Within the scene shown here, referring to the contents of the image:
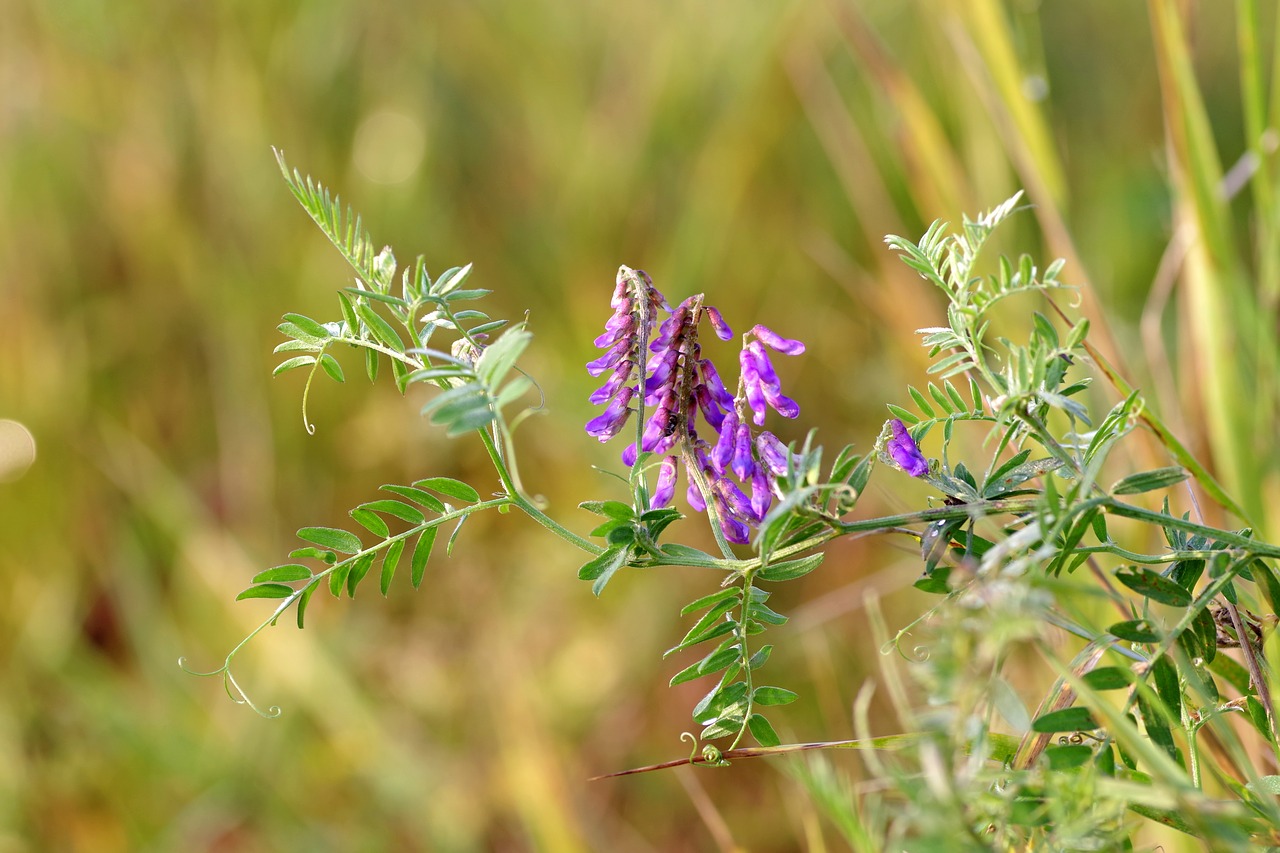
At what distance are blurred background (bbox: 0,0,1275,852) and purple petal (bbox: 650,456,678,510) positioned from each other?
0.65 metres

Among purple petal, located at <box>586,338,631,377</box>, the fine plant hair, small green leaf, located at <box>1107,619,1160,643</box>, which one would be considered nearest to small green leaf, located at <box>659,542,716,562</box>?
the fine plant hair

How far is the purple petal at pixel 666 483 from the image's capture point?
0.71 metres

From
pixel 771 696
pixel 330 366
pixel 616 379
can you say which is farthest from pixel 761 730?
pixel 330 366

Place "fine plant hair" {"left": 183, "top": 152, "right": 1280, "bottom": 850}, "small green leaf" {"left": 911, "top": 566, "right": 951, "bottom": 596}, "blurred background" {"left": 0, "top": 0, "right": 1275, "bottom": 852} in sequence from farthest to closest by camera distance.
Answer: "blurred background" {"left": 0, "top": 0, "right": 1275, "bottom": 852} < "small green leaf" {"left": 911, "top": 566, "right": 951, "bottom": 596} < "fine plant hair" {"left": 183, "top": 152, "right": 1280, "bottom": 850}

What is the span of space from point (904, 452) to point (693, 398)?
12cm

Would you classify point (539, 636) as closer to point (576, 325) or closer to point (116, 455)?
point (576, 325)

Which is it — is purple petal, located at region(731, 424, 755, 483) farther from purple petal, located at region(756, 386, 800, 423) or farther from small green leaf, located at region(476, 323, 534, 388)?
small green leaf, located at region(476, 323, 534, 388)

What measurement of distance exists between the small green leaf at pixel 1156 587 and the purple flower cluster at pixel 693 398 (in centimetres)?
19

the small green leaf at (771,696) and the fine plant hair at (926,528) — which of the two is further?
the small green leaf at (771,696)

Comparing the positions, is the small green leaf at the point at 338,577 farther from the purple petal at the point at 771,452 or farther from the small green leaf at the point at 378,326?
the purple petal at the point at 771,452

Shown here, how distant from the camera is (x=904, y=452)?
2.08 feet

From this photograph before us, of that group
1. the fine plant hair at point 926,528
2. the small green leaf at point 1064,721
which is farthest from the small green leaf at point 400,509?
the small green leaf at point 1064,721

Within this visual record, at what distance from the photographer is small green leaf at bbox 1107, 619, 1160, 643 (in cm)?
57

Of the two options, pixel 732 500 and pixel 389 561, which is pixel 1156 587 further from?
pixel 389 561
